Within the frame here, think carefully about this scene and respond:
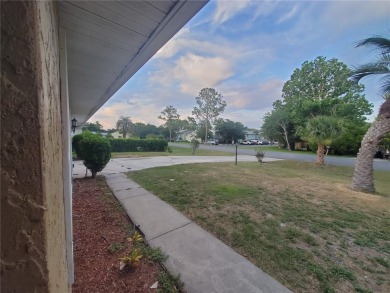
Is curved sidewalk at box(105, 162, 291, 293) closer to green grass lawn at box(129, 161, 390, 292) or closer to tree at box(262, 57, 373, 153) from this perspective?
green grass lawn at box(129, 161, 390, 292)

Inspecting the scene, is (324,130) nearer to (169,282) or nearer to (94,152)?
(94,152)

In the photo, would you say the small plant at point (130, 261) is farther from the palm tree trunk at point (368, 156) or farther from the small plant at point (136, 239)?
the palm tree trunk at point (368, 156)

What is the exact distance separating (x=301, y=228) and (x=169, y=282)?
8.32 ft

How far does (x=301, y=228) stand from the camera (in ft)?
11.0

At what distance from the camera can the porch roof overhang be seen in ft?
4.17

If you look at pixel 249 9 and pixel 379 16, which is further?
pixel 379 16

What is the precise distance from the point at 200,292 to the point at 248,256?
0.90 metres

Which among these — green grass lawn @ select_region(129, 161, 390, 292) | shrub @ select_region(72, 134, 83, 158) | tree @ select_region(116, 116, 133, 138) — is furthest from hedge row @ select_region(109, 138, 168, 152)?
tree @ select_region(116, 116, 133, 138)

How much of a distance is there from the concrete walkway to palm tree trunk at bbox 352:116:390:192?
6.17 meters

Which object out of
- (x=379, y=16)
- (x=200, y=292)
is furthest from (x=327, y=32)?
(x=200, y=292)

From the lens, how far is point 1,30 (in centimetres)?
55

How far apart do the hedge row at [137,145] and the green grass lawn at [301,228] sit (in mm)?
15983

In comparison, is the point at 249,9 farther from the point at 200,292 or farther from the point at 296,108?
the point at 296,108

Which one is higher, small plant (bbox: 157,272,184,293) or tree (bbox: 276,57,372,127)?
tree (bbox: 276,57,372,127)
